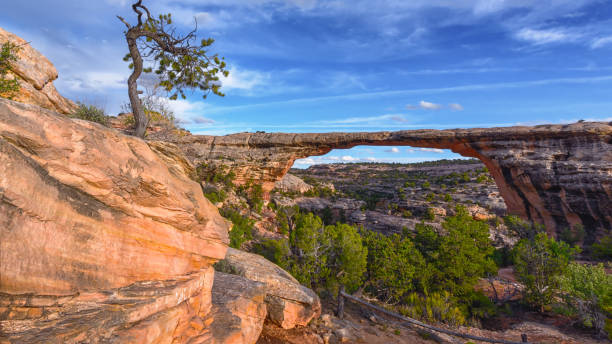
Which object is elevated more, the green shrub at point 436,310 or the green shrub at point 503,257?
the green shrub at point 503,257

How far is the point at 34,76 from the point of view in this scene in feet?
29.1

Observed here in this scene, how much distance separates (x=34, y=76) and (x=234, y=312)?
10143 millimetres

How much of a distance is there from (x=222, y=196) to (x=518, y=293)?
21.7 m

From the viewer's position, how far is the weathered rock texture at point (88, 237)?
2785 mm

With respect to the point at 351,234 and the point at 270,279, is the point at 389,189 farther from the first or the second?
the point at 270,279

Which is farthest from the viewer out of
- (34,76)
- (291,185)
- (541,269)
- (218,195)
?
(291,185)

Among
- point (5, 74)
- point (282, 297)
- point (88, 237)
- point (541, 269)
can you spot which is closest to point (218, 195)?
point (282, 297)

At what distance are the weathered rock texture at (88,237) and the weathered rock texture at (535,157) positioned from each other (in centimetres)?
1283

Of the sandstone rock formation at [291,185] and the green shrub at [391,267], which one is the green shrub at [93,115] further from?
the sandstone rock formation at [291,185]

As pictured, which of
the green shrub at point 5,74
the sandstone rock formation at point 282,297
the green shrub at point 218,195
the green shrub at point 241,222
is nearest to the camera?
the green shrub at point 5,74

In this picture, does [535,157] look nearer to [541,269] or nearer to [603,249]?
[541,269]

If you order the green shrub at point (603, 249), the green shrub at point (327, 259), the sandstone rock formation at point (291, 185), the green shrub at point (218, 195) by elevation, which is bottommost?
the green shrub at point (327, 259)

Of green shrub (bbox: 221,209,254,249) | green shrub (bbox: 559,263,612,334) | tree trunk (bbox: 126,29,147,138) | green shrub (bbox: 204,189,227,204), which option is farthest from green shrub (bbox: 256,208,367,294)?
green shrub (bbox: 204,189,227,204)

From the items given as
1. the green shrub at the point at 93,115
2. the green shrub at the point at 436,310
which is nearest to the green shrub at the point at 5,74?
the green shrub at the point at 93,115
